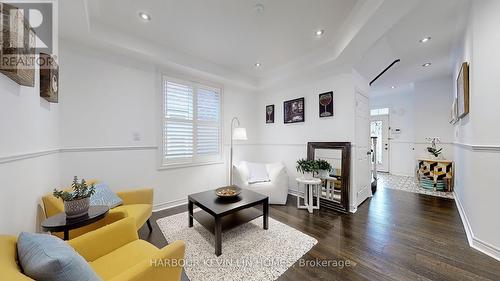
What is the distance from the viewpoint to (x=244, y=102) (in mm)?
4480

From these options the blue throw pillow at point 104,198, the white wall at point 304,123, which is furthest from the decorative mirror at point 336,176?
the blue throw pillow at point 104,198

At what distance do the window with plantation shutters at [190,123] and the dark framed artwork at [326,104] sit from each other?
2074 mm

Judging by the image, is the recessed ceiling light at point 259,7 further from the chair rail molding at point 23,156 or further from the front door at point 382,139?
the front door at point 382,139

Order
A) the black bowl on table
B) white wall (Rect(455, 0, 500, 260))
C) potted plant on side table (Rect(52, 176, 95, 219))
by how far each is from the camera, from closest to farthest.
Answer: potted plant on side table (Rect(52, 176, 95, 219))
white wall (Rect(455, 0, 500, 260))
the black bowl on table

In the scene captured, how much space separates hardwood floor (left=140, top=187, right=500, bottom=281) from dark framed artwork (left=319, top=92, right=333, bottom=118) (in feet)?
5.58

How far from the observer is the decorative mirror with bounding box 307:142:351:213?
304cm

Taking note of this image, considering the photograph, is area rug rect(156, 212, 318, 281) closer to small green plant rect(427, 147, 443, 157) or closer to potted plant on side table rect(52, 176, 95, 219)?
potted plant on side table rect(52, 176, 95, 219)

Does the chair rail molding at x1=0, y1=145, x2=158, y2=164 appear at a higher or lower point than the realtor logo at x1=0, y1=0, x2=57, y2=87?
lower

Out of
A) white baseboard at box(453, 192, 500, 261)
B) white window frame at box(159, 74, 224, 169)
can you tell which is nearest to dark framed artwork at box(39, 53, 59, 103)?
white window frame at box(159, 74, 224, 169)

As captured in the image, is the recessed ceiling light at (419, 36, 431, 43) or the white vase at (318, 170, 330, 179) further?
the white vase at (318, 170, 330, 179)

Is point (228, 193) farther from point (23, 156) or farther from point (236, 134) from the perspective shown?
point (23, 156)

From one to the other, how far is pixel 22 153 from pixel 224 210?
1677 mm

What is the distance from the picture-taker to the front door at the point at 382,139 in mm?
5949

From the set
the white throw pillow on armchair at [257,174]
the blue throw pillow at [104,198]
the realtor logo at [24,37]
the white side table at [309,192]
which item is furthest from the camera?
the white throw pillow on armchair at [257,174]
